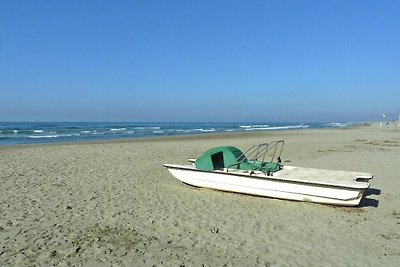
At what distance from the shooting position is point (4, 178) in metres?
11.5

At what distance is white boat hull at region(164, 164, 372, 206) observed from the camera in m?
8.00

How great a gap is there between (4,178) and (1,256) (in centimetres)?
719

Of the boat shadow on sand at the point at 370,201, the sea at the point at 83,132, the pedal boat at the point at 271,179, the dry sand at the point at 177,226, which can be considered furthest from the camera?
the sea at the point at 83,132

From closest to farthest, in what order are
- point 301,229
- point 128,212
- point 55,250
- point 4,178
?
point 55,250, point 301,229, point 128,212, point 4,178

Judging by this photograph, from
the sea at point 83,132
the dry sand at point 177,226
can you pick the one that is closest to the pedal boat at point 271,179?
the dry sand at point 177,226

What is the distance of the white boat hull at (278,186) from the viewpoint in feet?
26.2

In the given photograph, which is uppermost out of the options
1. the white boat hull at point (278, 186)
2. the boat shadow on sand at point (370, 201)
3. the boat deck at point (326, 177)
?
the boat deck at point (326, 177)

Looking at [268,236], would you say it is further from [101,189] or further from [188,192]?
[101,189]

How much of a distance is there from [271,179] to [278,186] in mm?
258

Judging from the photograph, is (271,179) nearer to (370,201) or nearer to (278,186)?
(278,186)

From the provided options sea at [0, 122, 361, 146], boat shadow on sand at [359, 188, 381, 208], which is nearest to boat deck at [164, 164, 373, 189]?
boat shadow on sand at [359, 188, 381, 208]

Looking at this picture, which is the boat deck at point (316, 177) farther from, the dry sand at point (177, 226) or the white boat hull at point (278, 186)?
the dry sand at point (177, 226)

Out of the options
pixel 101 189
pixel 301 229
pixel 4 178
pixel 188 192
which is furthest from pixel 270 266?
pixel 4 178

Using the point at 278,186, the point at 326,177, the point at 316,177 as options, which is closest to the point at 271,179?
the point at 278,186
